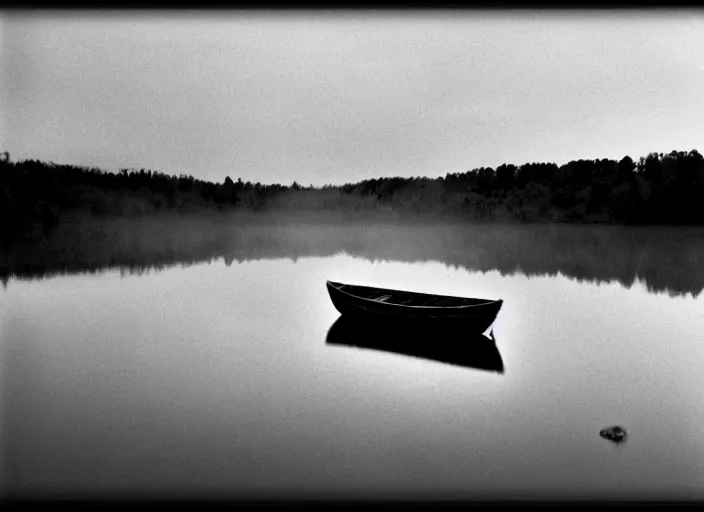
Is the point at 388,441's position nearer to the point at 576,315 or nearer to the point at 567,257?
the point at 576,315

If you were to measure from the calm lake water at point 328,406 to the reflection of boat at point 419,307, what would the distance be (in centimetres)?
60

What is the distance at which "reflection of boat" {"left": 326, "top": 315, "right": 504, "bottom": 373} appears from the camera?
19.2 ft

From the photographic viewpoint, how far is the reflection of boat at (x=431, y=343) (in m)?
5.84

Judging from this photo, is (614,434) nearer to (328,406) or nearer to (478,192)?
(328,406)

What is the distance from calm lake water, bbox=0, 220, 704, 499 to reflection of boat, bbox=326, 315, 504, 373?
9.2 inches

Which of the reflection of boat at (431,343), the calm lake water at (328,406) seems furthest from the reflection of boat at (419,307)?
the calm lake water at (328,406)

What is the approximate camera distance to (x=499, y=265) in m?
17.9

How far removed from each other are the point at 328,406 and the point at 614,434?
2.47 meters

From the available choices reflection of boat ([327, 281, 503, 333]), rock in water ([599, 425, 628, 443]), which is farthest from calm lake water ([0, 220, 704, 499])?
reflection of boat ([327, 281, 503, 333])

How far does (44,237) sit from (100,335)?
18.3 metres

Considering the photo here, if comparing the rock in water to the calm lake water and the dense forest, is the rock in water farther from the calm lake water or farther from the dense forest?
the dense forest

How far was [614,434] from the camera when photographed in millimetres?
3523

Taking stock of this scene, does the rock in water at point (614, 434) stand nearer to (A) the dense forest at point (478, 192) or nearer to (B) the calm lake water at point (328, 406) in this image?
(B) the calm lake water at point (328, 406)

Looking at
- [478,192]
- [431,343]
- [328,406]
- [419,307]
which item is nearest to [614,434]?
[328,406]
